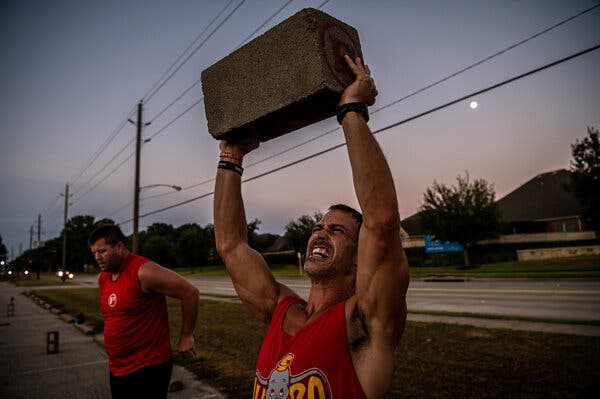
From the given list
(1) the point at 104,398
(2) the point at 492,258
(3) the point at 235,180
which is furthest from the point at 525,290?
(2) the point at 492,258

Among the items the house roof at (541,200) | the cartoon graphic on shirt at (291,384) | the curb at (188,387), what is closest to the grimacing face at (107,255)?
the curb at (188,387)

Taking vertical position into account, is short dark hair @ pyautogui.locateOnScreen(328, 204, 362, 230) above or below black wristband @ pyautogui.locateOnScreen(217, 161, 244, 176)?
below

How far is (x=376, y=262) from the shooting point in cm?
165

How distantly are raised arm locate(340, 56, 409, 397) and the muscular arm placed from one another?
8.10ft

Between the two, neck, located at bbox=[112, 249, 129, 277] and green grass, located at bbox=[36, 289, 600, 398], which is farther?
green grass, located at bbox=[36, 289, 600, 398]

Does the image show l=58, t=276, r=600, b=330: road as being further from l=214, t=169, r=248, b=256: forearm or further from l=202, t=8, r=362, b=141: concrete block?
l=202, t=8, r=362, b=141: concrete block

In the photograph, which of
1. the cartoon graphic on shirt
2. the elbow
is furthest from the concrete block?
the cartoon graphic on shirt

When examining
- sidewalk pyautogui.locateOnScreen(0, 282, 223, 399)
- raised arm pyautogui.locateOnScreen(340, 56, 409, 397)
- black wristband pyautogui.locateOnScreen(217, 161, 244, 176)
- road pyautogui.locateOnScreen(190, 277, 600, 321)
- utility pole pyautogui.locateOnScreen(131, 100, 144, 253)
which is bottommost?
road pyautogui.locateOnScreen(190, 277, 600, 321)

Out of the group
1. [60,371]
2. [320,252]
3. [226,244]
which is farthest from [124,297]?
[60,371]

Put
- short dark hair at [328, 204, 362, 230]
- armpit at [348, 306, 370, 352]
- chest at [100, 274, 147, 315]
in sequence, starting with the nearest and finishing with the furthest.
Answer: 1. armpit at [348, 306, 370, 352]
2. short dark hair at [328, 204, 362, 230]
3. chest at [100, 274, 147, 315]

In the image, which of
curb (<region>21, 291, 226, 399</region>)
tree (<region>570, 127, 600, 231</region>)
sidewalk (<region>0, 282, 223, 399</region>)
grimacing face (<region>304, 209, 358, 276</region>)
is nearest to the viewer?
grimacing face (<region>304, 209, 358, 276</region>)

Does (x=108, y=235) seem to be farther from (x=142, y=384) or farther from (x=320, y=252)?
(x=320, y=252)

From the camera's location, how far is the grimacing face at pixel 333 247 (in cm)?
209

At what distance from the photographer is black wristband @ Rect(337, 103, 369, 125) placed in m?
1.69
